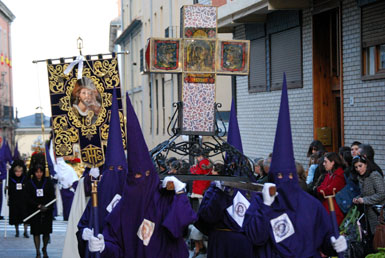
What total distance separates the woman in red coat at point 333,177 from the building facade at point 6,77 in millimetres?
45056

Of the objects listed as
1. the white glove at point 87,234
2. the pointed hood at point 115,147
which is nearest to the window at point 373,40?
the pointed hood at point 115,147

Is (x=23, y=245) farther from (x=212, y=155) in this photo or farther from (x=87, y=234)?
(x=87, y=234)

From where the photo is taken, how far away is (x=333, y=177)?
10.2m

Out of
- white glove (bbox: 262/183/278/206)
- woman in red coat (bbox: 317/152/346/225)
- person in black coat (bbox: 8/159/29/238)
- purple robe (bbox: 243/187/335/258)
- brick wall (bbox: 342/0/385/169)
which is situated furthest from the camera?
person in black coat (bbox: 8/159/29/238)

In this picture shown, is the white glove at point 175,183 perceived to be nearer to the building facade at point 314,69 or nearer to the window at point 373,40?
the building facade at point 314,69

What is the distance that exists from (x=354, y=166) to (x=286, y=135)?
294 centimetres

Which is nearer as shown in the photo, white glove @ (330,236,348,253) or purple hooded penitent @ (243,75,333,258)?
white glove @ (330,236,348,253)

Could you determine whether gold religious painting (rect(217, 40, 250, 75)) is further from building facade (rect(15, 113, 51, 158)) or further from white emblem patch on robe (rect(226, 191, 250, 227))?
building facade (rect(15, 113, 51, 158))

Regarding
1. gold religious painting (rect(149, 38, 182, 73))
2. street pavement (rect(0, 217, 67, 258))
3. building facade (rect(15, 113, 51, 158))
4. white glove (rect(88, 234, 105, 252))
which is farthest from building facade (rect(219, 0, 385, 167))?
building facade (rect(15, 113, 51, 158))

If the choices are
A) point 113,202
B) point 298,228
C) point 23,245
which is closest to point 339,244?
point 298,228

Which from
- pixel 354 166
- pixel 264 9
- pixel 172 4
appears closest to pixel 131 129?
pixel 354 166

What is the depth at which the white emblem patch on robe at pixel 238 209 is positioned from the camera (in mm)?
8133

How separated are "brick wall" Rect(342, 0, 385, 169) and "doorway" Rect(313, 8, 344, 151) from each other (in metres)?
1.01

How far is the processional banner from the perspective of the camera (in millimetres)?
13148
